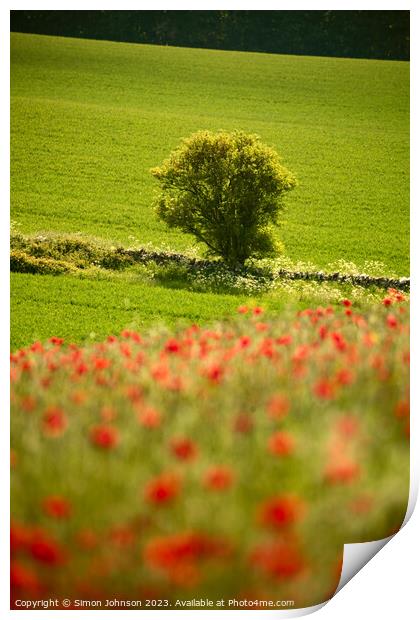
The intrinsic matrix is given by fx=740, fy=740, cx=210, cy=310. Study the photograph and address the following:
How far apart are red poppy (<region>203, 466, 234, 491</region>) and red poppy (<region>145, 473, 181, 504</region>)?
0.12m

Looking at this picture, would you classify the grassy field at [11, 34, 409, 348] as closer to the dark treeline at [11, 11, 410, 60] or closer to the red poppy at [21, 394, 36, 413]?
the dark treeline at [11, 11, 410, 60]

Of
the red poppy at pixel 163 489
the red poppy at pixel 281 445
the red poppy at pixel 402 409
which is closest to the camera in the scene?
the red poppy at pixel 163 489

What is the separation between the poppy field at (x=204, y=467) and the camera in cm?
296

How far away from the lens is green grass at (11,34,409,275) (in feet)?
13.9

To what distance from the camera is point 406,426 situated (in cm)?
370

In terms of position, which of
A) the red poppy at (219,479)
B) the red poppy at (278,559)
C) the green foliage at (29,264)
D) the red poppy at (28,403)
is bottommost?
the red poppy at (278,559)

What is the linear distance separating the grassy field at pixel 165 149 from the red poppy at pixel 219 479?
4.16ft

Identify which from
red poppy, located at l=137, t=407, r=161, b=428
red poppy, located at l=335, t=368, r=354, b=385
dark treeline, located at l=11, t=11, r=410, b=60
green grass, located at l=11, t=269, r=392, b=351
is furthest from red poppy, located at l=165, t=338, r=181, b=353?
dark treeline, located at l=11, t=11, r=410, b=60

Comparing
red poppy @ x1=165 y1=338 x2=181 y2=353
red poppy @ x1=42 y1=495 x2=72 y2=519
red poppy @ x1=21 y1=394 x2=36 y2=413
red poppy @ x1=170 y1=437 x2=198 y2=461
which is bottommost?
red poppy @ x1=42 y1=495 x2=72 y2=519

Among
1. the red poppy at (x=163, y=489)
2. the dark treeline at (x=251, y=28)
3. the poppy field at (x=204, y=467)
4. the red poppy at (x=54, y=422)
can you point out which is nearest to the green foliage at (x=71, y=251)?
the poppy field at (x=204, y=467)

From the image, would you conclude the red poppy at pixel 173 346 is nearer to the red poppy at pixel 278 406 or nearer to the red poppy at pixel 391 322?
the red poppy at pixel 278 406

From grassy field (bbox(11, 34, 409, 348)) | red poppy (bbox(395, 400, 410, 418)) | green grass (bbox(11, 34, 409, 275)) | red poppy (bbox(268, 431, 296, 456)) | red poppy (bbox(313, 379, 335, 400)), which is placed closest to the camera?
red poppy (bbox(268, 431, 296, 456))

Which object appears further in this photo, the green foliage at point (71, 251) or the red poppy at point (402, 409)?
the green foliage at point (71, 251)

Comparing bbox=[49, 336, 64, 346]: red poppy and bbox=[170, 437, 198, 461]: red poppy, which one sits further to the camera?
bbox=[49, 336, 64, 346]: red poppy
